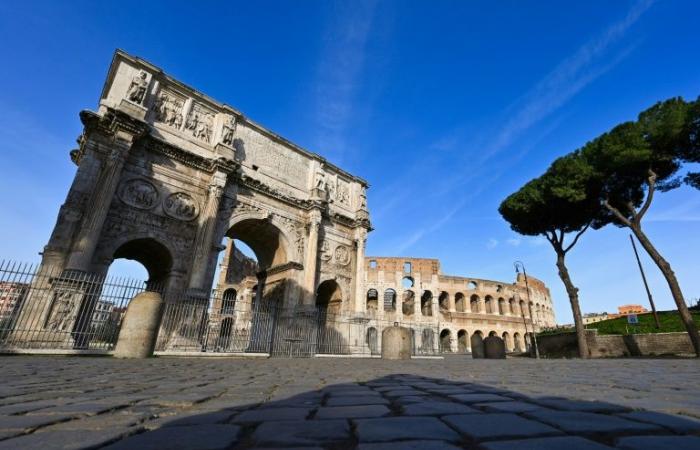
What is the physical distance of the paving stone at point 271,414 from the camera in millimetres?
1535

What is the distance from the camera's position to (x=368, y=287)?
3216 centimetres

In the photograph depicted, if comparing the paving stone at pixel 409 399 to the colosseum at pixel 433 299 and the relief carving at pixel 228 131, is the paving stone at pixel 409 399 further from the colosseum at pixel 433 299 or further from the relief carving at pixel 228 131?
the colosseum at pixel 433 299

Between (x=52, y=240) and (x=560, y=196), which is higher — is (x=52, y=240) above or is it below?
below

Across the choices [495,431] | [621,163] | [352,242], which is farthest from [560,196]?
[495,431]

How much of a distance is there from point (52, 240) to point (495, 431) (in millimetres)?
12223

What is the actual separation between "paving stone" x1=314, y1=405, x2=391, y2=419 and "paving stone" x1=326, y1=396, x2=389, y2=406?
0.12 metres

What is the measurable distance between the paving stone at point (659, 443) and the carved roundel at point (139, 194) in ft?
43.7

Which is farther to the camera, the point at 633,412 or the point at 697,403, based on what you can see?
the point at 697,403

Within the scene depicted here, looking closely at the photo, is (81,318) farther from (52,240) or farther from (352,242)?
(352,242)

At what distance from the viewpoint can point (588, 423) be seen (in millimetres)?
1406

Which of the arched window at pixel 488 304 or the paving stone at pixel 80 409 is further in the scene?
the arched window at pixel 488 304

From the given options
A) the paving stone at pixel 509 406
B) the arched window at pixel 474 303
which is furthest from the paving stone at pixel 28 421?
the arched window at pixel 474 303

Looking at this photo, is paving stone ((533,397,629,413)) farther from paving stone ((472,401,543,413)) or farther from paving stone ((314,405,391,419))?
paving stone ((314,405,391,419))

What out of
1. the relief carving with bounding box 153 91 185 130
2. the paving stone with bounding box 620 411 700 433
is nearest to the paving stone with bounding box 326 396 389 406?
the paving stone with bounding box 620 411 700 433
